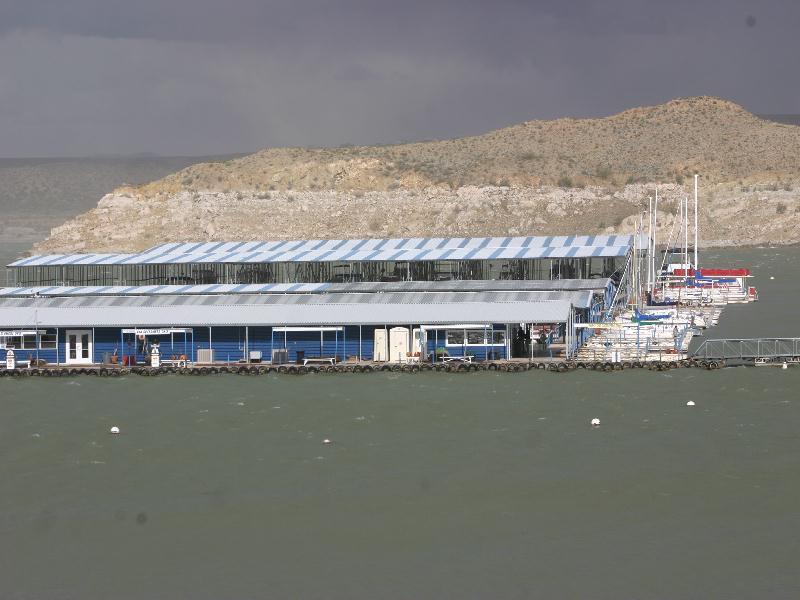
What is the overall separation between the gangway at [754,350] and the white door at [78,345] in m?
23.7

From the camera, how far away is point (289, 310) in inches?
2411

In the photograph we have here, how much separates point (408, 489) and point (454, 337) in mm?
21840

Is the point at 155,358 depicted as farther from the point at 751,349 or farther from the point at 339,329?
the point at 751,349

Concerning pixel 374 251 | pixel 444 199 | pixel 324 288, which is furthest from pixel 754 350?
pixel 444 199

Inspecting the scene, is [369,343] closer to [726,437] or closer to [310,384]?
[310,384]

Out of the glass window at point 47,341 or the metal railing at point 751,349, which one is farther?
the glass window at point 47,341

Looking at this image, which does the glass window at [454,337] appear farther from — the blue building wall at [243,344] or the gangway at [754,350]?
the gangway at [754,350]

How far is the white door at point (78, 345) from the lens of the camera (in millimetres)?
61094

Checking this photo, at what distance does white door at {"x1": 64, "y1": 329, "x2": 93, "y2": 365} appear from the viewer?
61.1 m

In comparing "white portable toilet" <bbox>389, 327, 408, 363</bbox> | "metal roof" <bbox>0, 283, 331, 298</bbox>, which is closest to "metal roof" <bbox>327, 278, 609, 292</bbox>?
"metal roof" <bbox>0, 283, 331, 298</bbox>

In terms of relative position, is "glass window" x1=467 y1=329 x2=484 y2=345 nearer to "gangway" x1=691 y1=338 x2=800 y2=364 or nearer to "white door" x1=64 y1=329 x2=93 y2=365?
"gangway" x1=691 y1=338 x2=800 y2=364

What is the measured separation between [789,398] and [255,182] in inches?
5782

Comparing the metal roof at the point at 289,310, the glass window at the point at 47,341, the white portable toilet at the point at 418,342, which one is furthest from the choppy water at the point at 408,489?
the glass window at the point at 47,341

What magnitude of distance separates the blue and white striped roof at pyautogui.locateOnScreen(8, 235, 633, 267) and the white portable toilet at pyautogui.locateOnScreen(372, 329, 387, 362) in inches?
755
